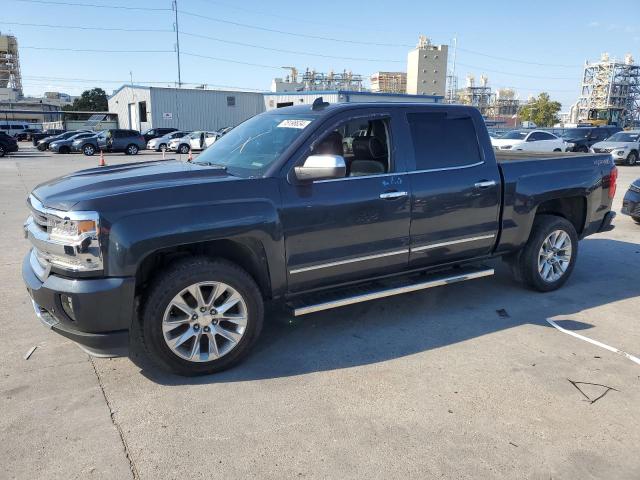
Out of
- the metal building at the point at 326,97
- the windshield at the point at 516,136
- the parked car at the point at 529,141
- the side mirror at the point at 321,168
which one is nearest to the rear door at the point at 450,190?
the side mirror at the point at 321,168

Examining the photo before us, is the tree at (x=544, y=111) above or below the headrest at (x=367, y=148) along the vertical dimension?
above

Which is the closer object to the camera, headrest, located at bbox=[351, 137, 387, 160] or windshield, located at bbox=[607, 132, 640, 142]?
headrest, located at bbox=[351, 137, 387, 160]

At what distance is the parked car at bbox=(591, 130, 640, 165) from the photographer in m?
23.5

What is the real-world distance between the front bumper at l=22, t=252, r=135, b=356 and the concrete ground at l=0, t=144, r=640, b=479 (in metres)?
0.41

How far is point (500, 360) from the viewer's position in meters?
3.90

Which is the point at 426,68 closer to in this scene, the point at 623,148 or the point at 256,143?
the point at 623,148

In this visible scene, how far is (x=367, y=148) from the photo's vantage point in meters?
4.52

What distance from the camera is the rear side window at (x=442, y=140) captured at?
175 inches

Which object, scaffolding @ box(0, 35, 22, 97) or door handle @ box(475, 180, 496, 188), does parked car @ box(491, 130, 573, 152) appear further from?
scaffolding @ box(0, 35, 22, 97)

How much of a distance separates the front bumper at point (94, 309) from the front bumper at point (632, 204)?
8932 millimetres

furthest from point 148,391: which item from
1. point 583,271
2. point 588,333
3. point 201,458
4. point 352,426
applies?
point 583,271

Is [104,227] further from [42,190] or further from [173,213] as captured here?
[42,190]

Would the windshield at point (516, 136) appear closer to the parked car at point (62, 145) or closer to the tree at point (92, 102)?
the parked car at point (62, 145)

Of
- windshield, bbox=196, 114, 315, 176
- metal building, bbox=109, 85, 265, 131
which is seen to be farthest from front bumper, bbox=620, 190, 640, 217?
metal building, bbox=109, 85, 265, 131
